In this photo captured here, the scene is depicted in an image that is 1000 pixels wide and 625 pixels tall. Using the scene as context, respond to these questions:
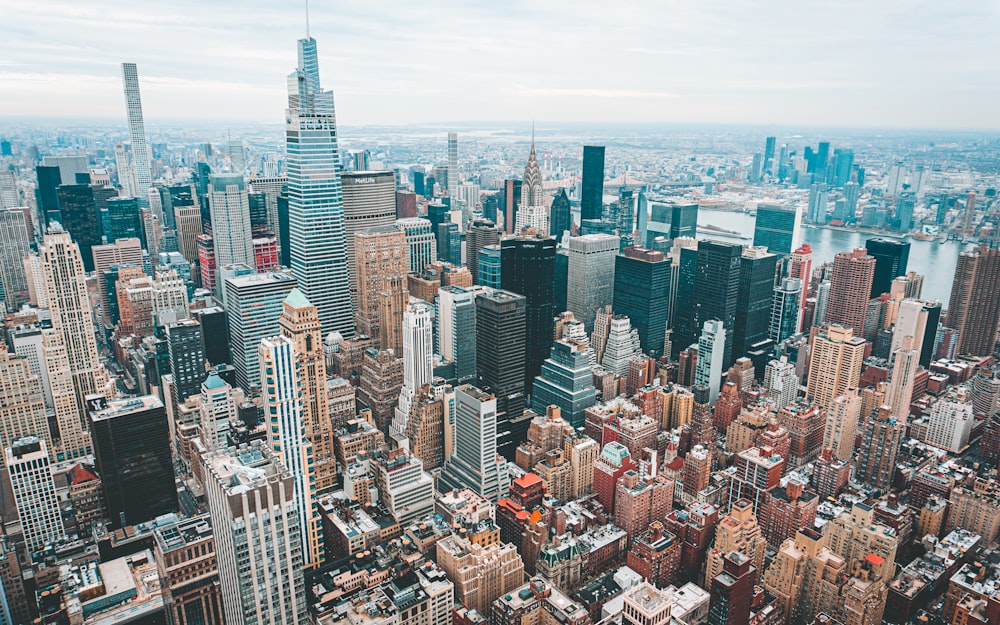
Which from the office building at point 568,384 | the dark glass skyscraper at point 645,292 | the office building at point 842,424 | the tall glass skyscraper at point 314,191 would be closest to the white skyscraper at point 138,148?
the tall glass skyscraper at point 314,191

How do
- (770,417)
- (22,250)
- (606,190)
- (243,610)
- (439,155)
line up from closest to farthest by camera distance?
(243,610) → (770,417) → (22,250) → (606,190) → (439,155)

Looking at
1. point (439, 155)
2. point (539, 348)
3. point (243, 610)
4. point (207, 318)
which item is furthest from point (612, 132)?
point (243, 610)

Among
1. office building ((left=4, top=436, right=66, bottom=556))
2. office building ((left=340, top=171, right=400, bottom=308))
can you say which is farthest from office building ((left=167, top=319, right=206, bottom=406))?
office building ((left=340, top=171, right=400, bottom=308))

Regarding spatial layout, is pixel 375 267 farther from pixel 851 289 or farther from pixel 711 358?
pixel 851 289

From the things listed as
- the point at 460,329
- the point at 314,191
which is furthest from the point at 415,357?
the point at 314,191

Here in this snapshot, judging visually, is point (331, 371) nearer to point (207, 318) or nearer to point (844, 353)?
point (207, 318)

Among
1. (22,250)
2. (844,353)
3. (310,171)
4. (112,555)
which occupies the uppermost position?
(310,171)

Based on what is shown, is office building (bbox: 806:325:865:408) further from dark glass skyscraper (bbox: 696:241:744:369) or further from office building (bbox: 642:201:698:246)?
office building (bbox: 642:201:698:246)
